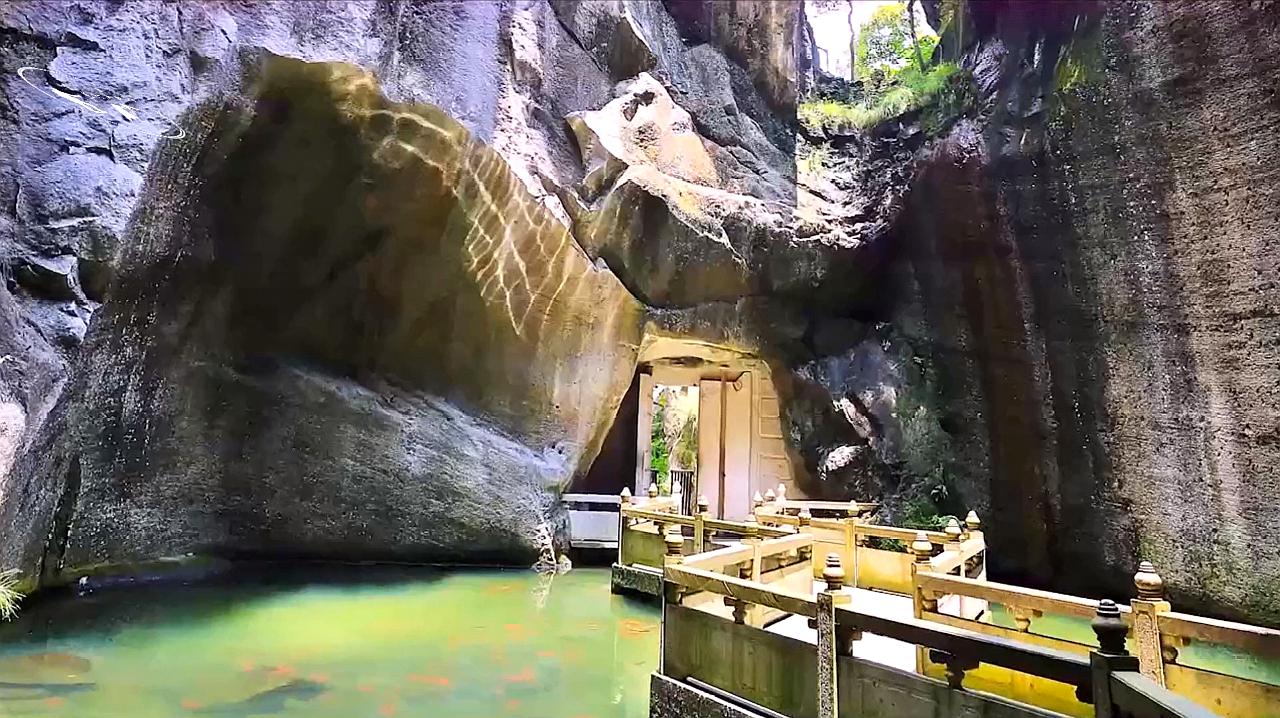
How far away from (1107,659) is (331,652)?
5558 mm

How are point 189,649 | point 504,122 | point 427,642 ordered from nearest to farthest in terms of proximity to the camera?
point 189,649, point 427,642, point 504,122

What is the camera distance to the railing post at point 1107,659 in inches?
102

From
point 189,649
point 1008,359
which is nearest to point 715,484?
point 1008,359

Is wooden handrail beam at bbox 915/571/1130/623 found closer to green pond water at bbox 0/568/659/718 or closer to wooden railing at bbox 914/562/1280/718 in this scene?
wooden railing at bbox 914/562/1280/718

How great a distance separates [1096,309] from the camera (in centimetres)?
900

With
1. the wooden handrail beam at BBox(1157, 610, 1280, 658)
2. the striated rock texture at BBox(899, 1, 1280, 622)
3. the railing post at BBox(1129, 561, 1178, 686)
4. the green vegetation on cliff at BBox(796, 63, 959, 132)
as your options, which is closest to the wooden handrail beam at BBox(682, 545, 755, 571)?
the railing post at BBox(1129, 561, 1178, 686)

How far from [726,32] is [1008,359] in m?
7.50

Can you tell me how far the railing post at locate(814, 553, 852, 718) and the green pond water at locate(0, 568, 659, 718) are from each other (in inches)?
63.3

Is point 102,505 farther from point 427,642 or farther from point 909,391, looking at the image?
point 909,391

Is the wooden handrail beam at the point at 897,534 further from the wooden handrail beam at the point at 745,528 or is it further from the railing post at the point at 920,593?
the railing post at the point at 920,593

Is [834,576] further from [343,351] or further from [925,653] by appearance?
[343,351]

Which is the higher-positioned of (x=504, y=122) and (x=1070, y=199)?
(x=504, y=122)

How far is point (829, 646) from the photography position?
3643 mm

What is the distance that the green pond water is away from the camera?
191 inches
